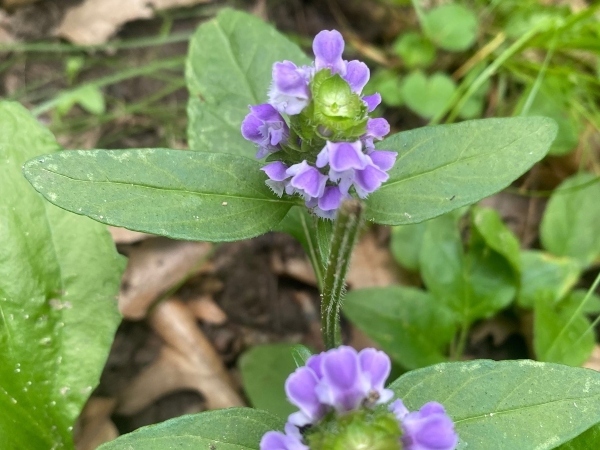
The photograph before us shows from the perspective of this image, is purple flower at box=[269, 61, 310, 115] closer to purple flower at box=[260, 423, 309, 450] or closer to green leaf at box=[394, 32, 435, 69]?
purple flower at box=[260, 423, 309, 450]

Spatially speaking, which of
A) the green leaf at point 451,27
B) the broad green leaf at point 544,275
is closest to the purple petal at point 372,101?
the broad green leaf at point 544,275

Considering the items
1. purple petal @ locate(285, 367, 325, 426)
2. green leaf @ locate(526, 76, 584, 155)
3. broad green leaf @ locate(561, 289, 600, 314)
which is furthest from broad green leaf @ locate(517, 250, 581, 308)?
purple petal @ locate(285, 367, 325, 426)

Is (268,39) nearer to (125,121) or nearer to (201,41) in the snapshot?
(201,41)

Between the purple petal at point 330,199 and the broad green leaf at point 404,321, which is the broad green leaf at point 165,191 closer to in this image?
the purple petal at point 330,199

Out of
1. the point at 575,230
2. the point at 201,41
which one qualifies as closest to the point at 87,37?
the point at 201,41

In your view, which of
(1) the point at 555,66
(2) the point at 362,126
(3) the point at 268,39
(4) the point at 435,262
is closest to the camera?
(2) the point at 362,126

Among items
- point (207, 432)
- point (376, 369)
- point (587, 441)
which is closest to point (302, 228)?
point (207, 432)

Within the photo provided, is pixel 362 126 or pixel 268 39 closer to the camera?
pixel 362 126

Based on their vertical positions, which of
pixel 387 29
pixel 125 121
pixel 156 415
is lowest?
pixel 156 415
